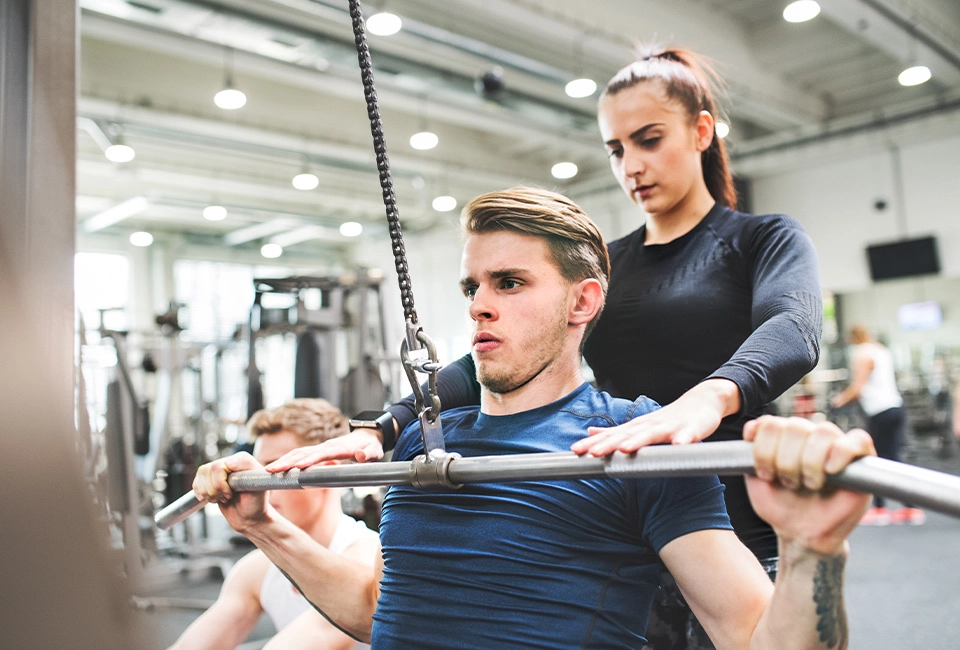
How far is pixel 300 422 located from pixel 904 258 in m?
9.33

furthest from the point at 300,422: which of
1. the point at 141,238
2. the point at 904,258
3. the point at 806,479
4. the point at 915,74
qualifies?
the point at 141,238

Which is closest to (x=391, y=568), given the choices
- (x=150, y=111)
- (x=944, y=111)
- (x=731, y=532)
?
(x=731, y=532)

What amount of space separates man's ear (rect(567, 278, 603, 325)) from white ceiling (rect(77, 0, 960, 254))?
145 inches

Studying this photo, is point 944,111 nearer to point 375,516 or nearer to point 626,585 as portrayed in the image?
point 375,516

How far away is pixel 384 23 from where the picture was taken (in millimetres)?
5430

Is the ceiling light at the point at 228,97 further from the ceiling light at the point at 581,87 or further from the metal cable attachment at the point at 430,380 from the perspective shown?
the metal cable attachment at the point at 430,380

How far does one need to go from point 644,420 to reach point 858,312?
10.8 m

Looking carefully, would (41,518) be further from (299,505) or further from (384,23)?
(384,23)

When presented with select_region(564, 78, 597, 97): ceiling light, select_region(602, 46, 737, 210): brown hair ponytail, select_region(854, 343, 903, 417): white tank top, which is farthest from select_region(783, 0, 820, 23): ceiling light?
select_region(602, 46, 737, 210): brown hair ponytail

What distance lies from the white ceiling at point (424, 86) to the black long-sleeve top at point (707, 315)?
11.5ft

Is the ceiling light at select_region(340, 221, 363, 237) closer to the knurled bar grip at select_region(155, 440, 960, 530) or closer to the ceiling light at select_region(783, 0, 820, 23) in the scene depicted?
the ceiling light at select_region(783, 0, 820, 23)

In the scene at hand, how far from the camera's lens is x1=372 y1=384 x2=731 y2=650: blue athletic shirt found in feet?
3.65

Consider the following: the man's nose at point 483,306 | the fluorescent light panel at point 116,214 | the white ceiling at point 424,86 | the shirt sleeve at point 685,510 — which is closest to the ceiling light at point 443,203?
the white ceiling at point 424,86

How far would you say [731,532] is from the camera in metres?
1.07
